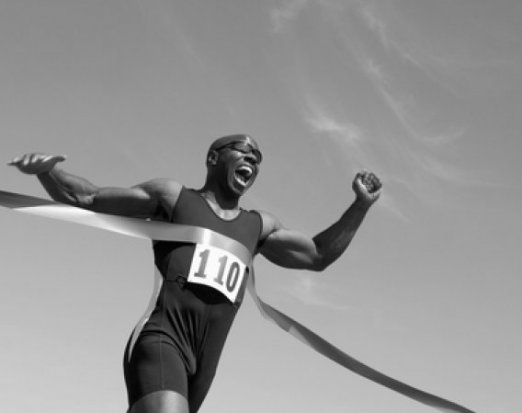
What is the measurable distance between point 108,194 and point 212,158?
0.88 metres

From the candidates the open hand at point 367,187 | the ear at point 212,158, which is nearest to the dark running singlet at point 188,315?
the ear at point 212,158

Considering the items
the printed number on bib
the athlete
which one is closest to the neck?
the athlete

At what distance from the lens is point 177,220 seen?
570 cm

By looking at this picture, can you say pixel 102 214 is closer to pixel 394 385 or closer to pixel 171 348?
pixel 171 348

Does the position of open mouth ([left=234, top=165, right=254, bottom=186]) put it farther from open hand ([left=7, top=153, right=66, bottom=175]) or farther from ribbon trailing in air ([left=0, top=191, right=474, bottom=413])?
open hand ([left=7, top=153, right=66, bottom=175])

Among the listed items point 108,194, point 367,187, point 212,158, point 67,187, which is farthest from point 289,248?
point 67,187

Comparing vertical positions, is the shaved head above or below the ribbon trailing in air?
above

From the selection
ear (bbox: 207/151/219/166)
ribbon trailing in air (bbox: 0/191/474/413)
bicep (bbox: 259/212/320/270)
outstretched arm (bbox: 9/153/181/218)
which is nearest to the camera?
outstretched arm (bbox: 9/153/181/218)

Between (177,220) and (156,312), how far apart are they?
71 centimetres

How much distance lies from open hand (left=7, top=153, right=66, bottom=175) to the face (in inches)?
49.0

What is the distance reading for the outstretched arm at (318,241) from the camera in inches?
243

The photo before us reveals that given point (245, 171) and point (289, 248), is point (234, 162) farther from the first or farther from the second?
point (289, 248)

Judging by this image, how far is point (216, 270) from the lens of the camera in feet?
18.1

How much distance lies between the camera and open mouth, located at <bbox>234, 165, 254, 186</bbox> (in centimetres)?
589
